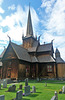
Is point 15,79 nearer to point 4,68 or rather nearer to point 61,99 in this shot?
point 4,68

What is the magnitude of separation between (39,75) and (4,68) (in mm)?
10188

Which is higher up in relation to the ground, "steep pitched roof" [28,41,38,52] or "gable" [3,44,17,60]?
"steep pitched roof" [28,41,38,52]

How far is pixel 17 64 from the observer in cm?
2359

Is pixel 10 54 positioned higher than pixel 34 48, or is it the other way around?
pixel 34 48

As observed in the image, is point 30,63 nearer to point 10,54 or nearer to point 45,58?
point 45,58

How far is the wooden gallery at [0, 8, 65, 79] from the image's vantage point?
78.7ft

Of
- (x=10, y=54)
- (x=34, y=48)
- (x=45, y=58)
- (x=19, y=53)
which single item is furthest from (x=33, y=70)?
(x=10, y=54)

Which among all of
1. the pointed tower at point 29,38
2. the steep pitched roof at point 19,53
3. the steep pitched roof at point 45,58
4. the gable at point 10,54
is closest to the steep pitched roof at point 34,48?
the pointed tower at point 29,38

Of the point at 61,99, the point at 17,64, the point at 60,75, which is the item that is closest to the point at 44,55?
the point at 60,75

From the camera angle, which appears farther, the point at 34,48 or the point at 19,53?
the point at 34,48

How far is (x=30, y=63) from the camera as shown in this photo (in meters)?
28.7

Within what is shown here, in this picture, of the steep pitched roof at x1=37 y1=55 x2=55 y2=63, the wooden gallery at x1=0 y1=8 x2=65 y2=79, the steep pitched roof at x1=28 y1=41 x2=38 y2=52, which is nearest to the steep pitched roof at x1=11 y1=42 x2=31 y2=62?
the wooden gallery at x1=0 y1=8 x2=65 y2=79

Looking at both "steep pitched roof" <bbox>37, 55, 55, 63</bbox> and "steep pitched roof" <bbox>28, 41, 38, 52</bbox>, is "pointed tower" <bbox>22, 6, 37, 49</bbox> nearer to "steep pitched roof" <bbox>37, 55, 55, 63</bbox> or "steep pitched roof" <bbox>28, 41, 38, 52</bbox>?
"steep pitched roof" <bbox>28, 41, 38, 52</bbox>

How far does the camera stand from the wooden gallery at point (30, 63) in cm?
2398
